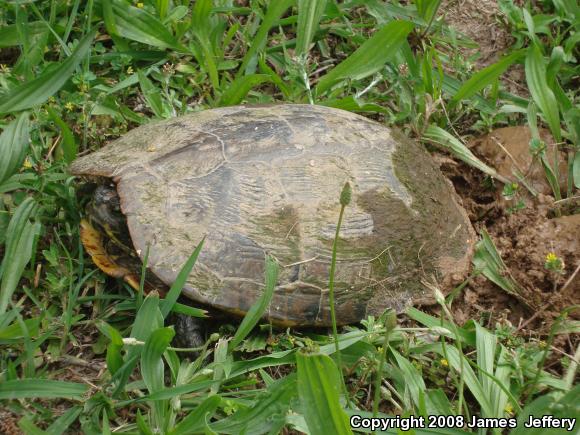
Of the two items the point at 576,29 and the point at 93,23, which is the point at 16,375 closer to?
the point at 93,23

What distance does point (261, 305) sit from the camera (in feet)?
7.77

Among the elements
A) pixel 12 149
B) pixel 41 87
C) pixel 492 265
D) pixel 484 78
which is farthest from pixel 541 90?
pixel 12 149

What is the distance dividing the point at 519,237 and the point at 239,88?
1.51 m

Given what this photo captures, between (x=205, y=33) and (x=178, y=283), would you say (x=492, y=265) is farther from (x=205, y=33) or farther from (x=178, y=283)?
(x=205, y=33)

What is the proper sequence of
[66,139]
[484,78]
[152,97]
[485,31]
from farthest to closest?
[485,31], [484,78], [152,97], [66,139]

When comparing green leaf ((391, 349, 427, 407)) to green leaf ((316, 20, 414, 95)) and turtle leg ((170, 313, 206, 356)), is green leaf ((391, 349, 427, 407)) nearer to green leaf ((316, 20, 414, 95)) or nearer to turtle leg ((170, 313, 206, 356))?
turtle leg ((170, 313, 206, 356))

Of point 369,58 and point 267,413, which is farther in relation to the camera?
point 369,58

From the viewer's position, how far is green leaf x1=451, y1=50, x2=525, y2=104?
136 inches

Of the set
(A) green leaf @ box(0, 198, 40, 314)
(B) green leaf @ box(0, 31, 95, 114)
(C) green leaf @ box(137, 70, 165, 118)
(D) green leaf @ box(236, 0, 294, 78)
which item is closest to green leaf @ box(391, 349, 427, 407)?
(A) green leaf @ box(0, 198, 40, 314)

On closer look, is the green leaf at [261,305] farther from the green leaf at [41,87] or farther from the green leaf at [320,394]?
the green leaf at [41,87]

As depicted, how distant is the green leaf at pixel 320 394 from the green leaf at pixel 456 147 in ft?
5.93

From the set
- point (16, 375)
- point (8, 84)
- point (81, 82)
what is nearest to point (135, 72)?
point (81, 82)

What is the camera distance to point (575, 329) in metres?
2.82

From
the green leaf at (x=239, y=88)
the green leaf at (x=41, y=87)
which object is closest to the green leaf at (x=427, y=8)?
the green leaf at (x=239, y=88)
